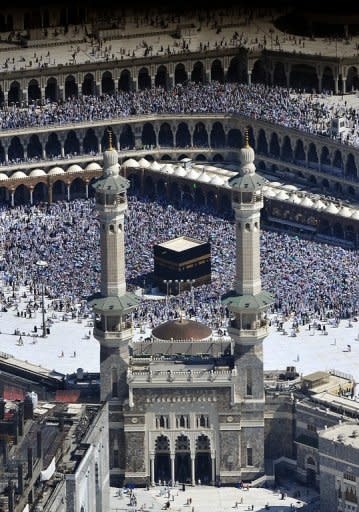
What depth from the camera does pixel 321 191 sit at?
650 feet

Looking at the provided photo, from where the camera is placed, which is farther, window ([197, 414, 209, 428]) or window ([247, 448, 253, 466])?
window ([247, 448, 253, 466])

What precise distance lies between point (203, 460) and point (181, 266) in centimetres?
2920

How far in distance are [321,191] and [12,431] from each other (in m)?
67.6

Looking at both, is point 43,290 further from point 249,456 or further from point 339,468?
point 339,468

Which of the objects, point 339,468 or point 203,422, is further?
point 203,422

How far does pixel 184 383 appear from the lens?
495 feet

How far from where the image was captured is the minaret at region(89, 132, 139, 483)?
150125 mm

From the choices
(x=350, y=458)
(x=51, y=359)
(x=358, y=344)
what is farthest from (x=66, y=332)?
(x=350, y=458)

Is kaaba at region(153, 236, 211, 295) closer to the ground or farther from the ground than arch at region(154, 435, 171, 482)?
farther from the ground

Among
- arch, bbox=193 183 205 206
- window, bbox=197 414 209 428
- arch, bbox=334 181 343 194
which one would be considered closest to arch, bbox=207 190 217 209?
arch, bbox=193 183 205 206

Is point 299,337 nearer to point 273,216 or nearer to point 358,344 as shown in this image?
point 358,344

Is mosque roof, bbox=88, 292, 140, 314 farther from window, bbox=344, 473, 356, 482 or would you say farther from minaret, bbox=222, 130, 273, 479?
window, bbox=344, 473, 356, 482

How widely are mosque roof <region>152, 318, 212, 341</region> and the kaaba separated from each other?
22987 mm

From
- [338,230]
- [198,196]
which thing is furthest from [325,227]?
[198,196]
